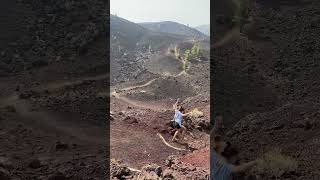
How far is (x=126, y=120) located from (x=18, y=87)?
6.10m

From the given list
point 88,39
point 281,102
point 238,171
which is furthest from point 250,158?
point 88,39

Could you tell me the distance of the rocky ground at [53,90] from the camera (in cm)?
1037

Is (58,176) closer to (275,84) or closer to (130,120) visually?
(130,120)

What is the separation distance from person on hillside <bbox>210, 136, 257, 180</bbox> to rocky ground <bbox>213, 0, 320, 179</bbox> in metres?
0.30

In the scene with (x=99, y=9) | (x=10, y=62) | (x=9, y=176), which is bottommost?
(x=9, y=176)

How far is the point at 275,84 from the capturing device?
59.7ft

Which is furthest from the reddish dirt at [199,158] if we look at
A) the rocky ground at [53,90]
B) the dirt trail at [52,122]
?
the dirt trail at [52,122]

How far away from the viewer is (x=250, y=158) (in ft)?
28.1

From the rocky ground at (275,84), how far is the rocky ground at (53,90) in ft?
10.1

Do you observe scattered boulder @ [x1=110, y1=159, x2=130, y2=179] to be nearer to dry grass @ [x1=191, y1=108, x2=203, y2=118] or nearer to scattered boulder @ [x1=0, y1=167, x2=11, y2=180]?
scattered boulder @ [x1=0, y1=167, x2=11, y2=180]

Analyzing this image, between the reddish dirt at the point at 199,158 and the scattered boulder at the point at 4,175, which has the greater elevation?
the scattered boulder at the point at 4,175

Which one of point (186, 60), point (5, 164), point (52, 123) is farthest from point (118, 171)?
point (186, 60)

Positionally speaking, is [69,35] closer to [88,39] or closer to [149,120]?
[88,39]

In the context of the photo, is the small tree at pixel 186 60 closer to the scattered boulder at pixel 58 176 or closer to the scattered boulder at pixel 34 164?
the scattered boulder at pixel 34 164
